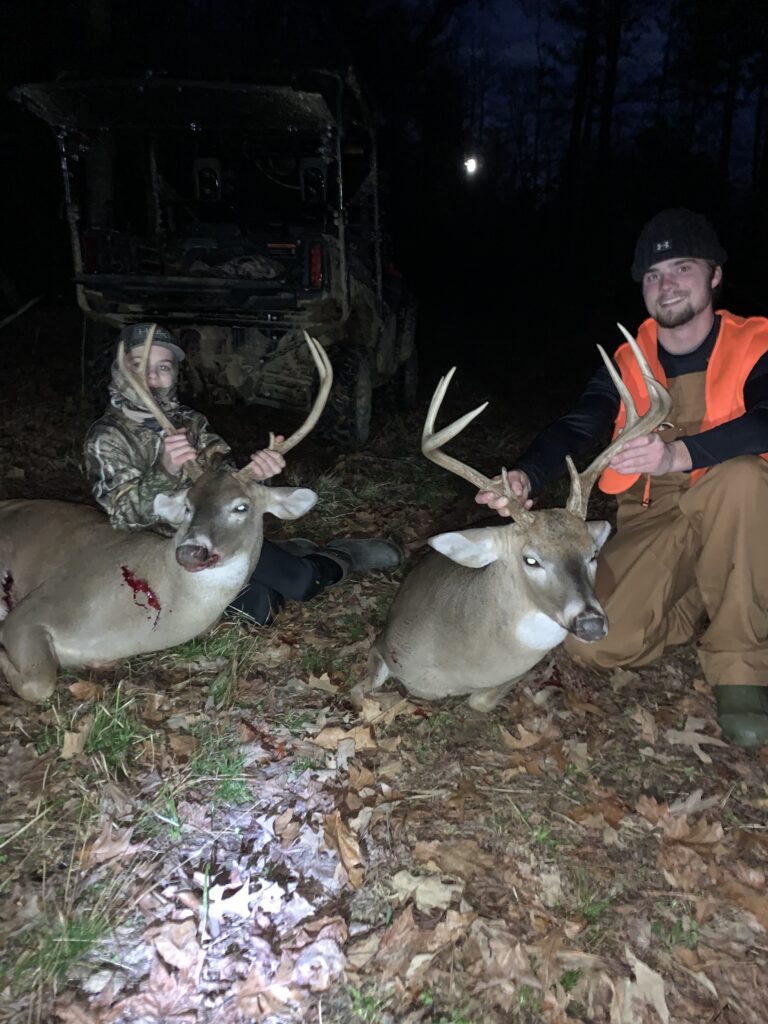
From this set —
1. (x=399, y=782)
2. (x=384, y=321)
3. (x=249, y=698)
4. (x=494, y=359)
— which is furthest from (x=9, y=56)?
(x=399, y=782)

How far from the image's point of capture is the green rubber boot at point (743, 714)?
3277 millimetres

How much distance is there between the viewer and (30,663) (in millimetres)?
3223

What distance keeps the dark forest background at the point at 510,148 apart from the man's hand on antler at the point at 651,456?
905 cm

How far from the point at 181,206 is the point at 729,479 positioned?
7.74 metres

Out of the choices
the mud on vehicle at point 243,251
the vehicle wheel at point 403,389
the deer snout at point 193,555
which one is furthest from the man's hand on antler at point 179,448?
the vehicle wheel at point 403,389

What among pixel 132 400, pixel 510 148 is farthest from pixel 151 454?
pixel 510 148

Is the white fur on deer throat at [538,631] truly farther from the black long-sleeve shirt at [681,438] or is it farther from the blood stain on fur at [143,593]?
the blood stain on fur at [143,593]

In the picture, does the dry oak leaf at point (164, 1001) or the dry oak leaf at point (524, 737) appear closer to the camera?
the dry oak leaf at point (164, 1001)

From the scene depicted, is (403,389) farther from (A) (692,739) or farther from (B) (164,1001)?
(B) (164,1001)

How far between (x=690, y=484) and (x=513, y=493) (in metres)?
1.26

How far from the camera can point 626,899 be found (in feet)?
8.44

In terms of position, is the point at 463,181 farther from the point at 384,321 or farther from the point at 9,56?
the point at 384,321

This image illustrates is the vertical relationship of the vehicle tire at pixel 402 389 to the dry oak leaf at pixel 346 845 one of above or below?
above

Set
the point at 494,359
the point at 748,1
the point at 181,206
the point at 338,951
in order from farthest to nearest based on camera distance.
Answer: the point at 748,1, the point at 494,359, the point at 181,206, the point at 338,951
